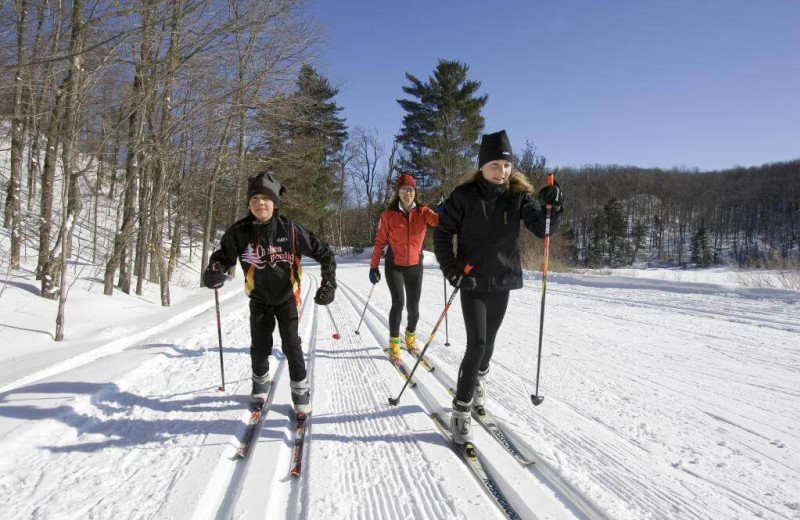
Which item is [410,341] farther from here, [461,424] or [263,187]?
[263,187]

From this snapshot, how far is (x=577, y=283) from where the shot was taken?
12211 mm

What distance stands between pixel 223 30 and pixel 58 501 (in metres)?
5.57

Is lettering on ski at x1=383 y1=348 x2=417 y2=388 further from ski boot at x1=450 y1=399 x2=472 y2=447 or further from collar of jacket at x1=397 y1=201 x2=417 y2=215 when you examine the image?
collar of jacket at x1=397 y1=201 x2=417 y2=215

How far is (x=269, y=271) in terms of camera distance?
9.78 feet

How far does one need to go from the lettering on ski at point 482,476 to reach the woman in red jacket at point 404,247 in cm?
200

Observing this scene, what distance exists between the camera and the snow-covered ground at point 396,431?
204 cm

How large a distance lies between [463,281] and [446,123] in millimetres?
25458

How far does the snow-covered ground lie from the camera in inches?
80.1

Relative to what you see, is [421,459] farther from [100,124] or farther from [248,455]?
[100,124]

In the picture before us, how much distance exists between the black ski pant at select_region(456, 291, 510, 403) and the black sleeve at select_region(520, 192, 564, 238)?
48 centimetres

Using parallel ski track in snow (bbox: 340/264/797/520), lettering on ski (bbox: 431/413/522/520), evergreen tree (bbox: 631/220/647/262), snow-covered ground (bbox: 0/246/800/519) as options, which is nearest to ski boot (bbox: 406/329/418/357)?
parallel ski track in snow (bbox: 340/264/797/520)

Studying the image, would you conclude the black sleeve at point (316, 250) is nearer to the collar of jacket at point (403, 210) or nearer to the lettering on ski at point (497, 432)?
the lettering on ski at point (497, 432)

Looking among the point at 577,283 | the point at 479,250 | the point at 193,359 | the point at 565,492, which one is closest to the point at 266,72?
the point at 193,359

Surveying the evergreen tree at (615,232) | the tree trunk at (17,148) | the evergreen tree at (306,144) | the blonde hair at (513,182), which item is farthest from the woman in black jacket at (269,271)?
the evergreen tree at (615,232)
